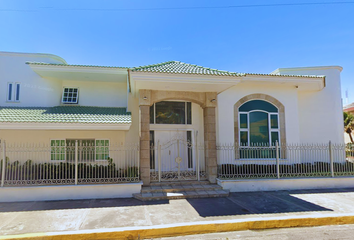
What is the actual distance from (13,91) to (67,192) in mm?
6857

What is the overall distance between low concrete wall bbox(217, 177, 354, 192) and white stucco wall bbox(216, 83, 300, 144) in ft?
7.83

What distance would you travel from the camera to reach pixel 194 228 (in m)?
5.33

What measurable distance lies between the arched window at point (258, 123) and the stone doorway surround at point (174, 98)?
222 cm

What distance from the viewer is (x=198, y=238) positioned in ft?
16.6

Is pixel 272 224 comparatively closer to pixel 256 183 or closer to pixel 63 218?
pixel 256 183

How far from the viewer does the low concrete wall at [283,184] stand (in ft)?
28.7

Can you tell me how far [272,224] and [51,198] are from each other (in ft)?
21.9

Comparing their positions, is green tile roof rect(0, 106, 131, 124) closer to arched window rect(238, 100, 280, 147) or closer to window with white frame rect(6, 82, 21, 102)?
window with white frame rect(6, 82, 21, 102)

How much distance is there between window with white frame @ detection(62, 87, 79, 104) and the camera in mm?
11789

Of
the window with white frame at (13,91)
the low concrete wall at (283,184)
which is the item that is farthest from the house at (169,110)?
the low concrete wall at (283,184)

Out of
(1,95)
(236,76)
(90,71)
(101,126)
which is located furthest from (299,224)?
(1,95)

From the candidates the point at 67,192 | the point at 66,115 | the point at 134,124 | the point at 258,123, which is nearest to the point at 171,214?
the point at 67,192

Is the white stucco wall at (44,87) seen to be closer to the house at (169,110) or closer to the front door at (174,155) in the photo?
the house at (169,110)

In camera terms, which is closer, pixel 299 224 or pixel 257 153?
pixel 299 224
